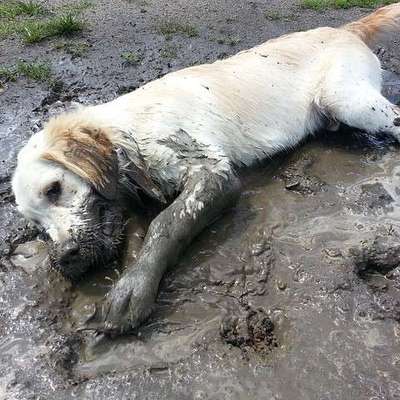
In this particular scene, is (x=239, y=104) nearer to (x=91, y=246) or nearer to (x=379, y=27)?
(x=91, y=246)

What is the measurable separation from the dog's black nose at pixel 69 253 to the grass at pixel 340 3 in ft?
20.8

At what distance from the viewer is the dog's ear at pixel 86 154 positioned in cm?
409

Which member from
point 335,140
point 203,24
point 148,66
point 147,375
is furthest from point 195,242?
point 203,24

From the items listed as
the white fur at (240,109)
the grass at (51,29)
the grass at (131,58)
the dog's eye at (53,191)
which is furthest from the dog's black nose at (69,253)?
the grass at (51,29)

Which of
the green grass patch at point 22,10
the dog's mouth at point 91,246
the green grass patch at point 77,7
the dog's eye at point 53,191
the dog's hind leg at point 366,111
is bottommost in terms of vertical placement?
the green grass patch at point 22,10

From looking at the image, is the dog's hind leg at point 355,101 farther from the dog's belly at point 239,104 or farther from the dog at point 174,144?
the dog's belly at point 239,104

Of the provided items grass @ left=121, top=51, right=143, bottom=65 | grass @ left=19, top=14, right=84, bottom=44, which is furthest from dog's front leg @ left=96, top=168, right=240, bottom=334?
grass @ left=19, top=14, right=84, bottom=44

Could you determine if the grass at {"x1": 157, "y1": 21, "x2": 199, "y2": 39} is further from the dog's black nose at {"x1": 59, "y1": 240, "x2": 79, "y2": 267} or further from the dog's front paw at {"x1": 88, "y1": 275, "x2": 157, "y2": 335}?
the dog's front paw at {"x1": 88, "y1": 275, "x2": 157, "y2": 335}

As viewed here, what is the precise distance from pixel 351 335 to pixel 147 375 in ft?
3.91

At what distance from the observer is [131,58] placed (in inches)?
287

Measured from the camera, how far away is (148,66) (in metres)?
7.17

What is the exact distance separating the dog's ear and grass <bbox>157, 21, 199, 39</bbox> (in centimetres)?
383

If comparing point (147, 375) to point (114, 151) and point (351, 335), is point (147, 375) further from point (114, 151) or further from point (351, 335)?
point (114, 151)

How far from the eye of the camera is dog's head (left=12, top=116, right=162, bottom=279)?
12.9 feet
